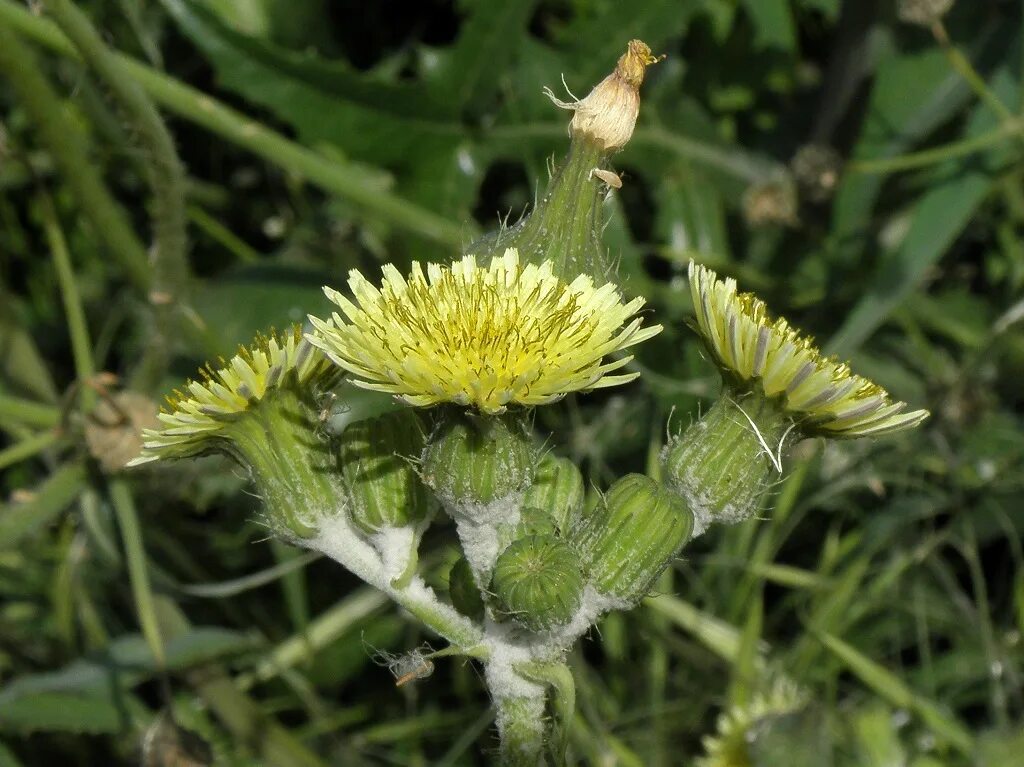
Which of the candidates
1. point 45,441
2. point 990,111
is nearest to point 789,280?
point 990,111

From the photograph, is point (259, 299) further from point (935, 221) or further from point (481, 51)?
point (935, 221)

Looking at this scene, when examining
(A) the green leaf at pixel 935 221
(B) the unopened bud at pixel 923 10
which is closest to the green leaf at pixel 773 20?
(B) the unopened bud at pixel 923 10

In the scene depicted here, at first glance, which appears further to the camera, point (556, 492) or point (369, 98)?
point (369, 98)

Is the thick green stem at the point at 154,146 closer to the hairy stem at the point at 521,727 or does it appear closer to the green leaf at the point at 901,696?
the hairy stem at the point at 521,727

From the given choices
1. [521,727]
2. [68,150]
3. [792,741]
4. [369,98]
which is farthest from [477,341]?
[369,98]

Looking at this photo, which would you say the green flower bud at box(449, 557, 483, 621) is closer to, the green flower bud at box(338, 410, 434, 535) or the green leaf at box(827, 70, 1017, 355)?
the green flower bud at box(338, 410, 434, 535)

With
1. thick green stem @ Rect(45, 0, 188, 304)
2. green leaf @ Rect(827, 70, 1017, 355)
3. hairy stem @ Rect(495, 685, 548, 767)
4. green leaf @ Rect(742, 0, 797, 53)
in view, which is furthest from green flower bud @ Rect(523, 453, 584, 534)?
green leaf @ Rect(742, 0, 797, 53)

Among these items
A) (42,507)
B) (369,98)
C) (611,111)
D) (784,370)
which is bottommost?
(784,370)

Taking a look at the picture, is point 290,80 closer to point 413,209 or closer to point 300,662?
point 413,209
